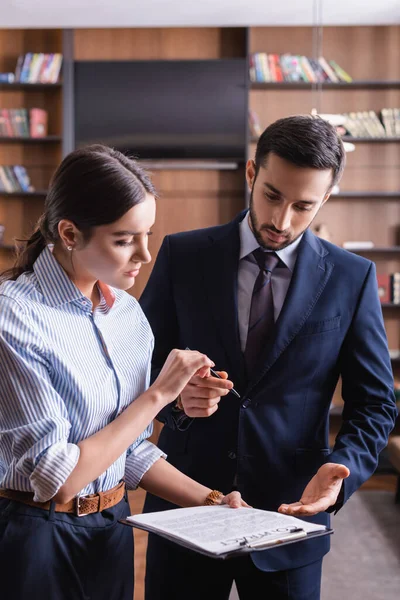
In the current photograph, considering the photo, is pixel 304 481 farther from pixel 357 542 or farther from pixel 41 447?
pixel 357 542

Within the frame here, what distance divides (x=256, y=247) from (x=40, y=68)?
15.4 ft

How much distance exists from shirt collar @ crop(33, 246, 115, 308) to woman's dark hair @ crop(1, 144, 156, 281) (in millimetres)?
44

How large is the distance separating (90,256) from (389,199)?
4988 mm

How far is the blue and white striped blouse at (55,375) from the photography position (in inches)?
50.2

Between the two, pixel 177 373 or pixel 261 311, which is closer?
pixel 177 373

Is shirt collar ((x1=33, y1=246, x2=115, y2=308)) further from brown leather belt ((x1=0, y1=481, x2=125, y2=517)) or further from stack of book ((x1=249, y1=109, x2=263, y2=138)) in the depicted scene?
stack of book ((x1=249, y1=109, x2=263, y2=138))

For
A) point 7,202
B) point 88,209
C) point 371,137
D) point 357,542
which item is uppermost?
point 88,209

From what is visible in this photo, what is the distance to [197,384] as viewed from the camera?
1518mm

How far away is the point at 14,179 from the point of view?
595 centimetres

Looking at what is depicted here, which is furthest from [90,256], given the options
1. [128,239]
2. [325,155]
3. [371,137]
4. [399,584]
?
[371,137]

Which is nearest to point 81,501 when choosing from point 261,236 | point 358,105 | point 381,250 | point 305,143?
point 261,236

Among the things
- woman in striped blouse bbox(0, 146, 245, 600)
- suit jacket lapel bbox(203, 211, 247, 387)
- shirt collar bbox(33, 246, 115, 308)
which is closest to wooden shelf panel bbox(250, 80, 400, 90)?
suit jacket lapel bbox(203, 211, 247, 387)

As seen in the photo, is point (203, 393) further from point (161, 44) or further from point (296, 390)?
point (161, 44)

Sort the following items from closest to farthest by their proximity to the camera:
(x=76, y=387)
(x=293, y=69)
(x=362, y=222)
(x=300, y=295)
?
(x=76, y=387) → (x=300, y=295) → (x=293, y=69) → (x=362, y=222)
